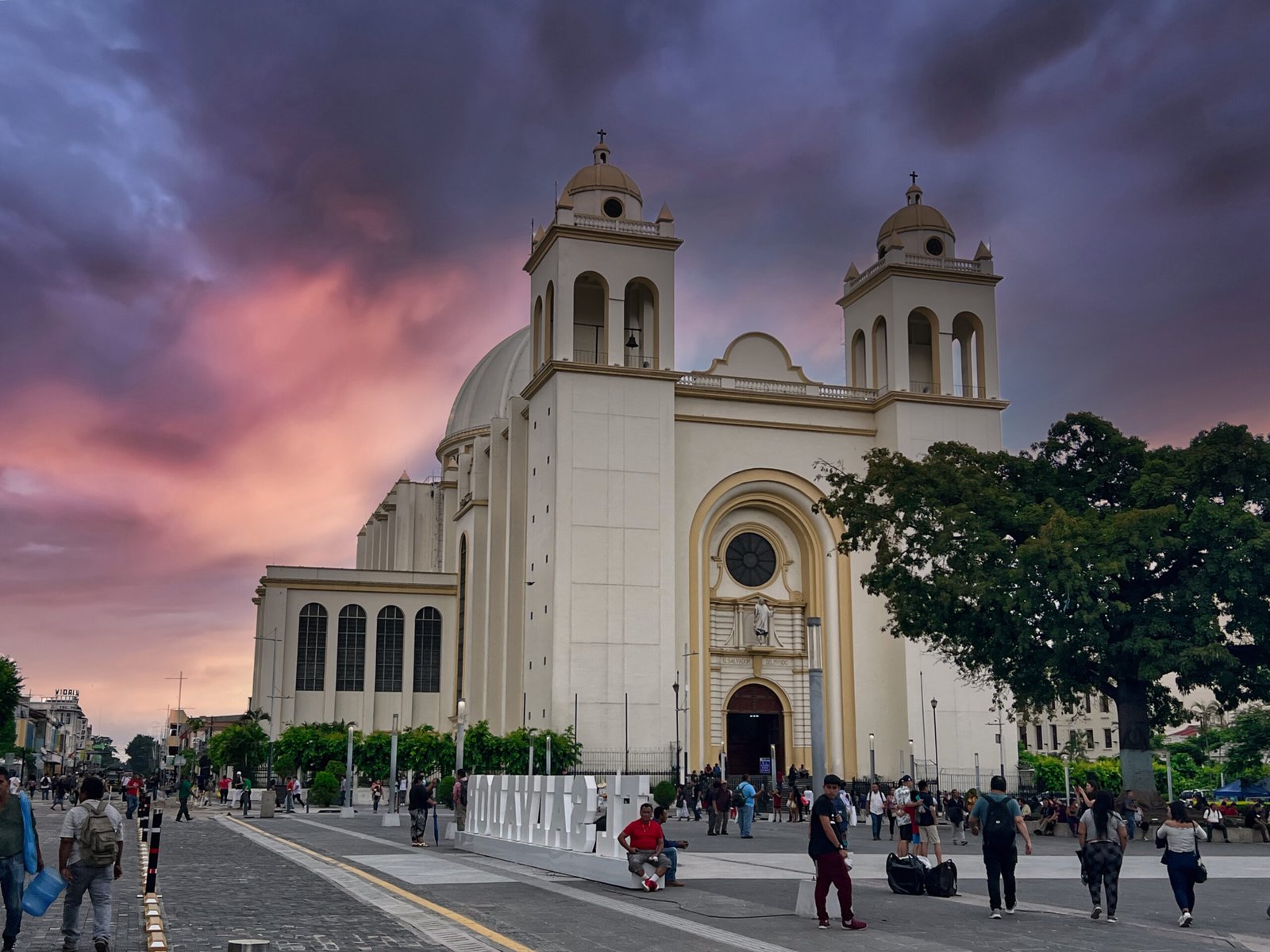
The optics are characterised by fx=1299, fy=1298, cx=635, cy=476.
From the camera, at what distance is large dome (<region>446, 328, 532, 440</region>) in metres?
71.7

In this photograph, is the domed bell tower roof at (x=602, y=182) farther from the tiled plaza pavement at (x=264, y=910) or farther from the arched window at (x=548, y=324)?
the tiled plaza pavement at (x=264, y=910)

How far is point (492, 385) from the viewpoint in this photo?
249ft

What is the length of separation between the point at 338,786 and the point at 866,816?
20492 millimetres

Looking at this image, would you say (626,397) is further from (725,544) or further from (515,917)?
(515,917)

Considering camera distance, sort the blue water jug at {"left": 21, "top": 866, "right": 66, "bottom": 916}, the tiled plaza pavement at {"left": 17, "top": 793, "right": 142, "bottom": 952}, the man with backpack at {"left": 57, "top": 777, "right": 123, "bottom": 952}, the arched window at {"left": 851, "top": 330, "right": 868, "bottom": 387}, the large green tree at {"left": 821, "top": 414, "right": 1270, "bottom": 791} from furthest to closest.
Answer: the arched window at {"left": 851, "top": 330, "right": 868, "bottom": 387}
the large green tree at {"left": 821, "top": 414, "right": 1270, "bottom": 791}
the tiled plaza pavement at {"left": 17, "top": 793, "right": 142, "bottom": 952}
the man with backpack at {"left": 57, "top": 777, "right": 123, "bottom": 952}
the blue water jug at {"left": 21, "top": 866, "right": 66, "bottom": 916}

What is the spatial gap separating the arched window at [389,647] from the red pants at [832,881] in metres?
55.4

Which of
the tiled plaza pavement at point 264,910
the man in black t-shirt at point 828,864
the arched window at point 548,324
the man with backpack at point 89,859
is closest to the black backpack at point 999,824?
the man in black t-shirt at point 828,864

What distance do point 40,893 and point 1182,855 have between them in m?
10.7

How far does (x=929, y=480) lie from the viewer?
110 ft

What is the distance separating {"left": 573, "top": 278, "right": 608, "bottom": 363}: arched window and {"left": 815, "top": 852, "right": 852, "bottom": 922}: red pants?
40821 millimetres

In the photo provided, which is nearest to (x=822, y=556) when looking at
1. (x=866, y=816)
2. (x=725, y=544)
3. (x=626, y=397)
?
(x=725, y=544)

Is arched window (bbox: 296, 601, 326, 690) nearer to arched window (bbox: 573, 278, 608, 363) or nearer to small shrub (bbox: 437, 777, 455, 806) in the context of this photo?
small shrub (bbox: 437, 777, 455, 806)

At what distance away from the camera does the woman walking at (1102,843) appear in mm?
13750

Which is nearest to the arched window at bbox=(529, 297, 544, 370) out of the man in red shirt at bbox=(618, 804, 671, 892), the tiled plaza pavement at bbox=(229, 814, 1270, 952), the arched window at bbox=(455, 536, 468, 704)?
the arched window at bbox=(455, 536, 468, 704)
